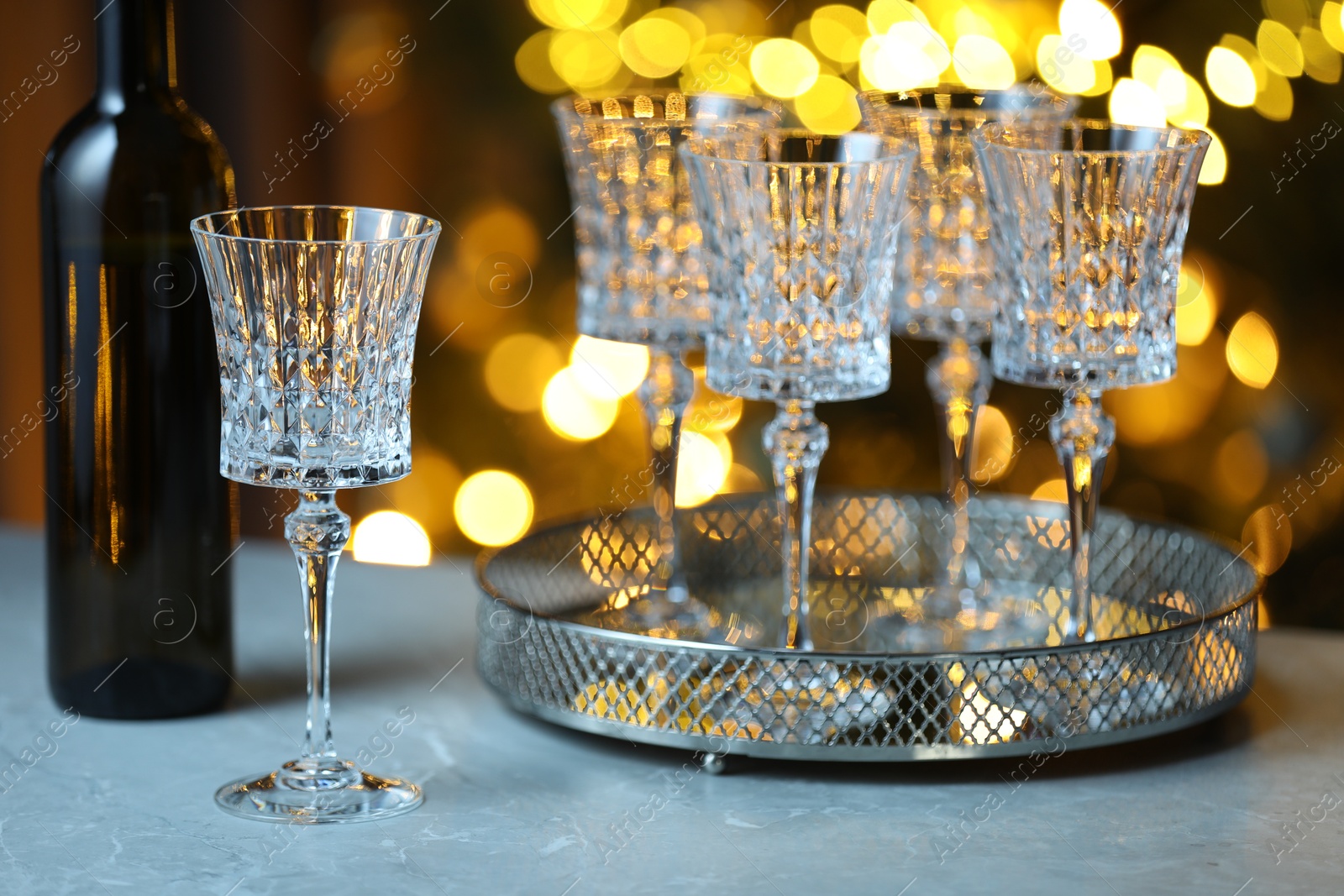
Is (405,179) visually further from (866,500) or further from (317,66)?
(866,500)

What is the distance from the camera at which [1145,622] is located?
138cm

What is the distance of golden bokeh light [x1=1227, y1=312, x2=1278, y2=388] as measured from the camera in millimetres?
2277

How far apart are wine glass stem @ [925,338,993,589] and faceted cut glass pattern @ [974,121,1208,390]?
264 millimetres

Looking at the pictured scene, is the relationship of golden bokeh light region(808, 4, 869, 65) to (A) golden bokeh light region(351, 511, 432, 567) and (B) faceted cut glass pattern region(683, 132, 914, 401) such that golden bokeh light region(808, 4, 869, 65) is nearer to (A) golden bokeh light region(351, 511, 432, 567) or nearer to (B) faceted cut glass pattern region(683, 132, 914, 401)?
(A) golden bokeh light region(351, 511, 432, 567)

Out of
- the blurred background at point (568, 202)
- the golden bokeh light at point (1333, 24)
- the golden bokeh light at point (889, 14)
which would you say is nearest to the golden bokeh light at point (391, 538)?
the blurred background at point (568, 202)

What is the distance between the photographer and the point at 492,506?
269 centimetres

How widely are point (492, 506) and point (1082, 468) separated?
157cm

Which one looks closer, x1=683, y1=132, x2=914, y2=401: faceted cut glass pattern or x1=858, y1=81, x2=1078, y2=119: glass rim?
x1=683, y1=132, x2=914, y2=401: faceted cut glass pattern

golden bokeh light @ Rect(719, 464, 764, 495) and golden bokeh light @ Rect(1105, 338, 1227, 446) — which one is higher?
golden bokeh light @ Rect(1105, 338, 1227, 446)

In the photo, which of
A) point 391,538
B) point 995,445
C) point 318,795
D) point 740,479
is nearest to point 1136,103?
point 995,445

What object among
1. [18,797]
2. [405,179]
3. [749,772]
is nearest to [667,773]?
[749,772]

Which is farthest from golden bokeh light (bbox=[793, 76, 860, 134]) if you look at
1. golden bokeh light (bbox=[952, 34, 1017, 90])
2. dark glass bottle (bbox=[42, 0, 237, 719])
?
dark glass bottle (bbox=[42, 0, 237, 719])

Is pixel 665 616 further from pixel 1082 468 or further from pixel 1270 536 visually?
pixel 1270 536

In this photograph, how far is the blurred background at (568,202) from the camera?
7.44 ft
